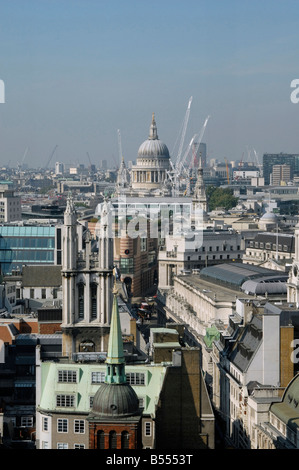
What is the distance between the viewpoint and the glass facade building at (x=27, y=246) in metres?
71.0

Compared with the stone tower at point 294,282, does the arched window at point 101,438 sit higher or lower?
lower

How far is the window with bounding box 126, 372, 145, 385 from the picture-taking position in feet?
91.6

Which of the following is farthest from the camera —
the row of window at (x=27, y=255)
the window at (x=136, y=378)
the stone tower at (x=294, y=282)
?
the row of window at (x=27, y=255)

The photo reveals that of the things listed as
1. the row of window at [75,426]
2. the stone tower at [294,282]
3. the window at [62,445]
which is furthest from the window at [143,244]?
the window at [62,445]

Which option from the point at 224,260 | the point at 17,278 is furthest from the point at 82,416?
the point at 224,260

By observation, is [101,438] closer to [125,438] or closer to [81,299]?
[125,438]

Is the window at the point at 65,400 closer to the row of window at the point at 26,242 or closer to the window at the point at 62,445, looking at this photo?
the window at the point at 62,445

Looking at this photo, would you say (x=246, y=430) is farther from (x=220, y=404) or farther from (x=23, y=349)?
(x=23, y=349)

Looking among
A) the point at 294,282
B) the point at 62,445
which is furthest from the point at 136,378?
the point at 294,282

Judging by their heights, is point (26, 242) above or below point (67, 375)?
above

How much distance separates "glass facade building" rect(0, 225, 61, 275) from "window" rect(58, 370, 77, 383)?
41.4 meters

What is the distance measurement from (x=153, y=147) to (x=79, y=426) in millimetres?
123565

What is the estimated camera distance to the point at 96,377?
28031 mm

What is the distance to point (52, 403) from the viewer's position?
2786 cm
